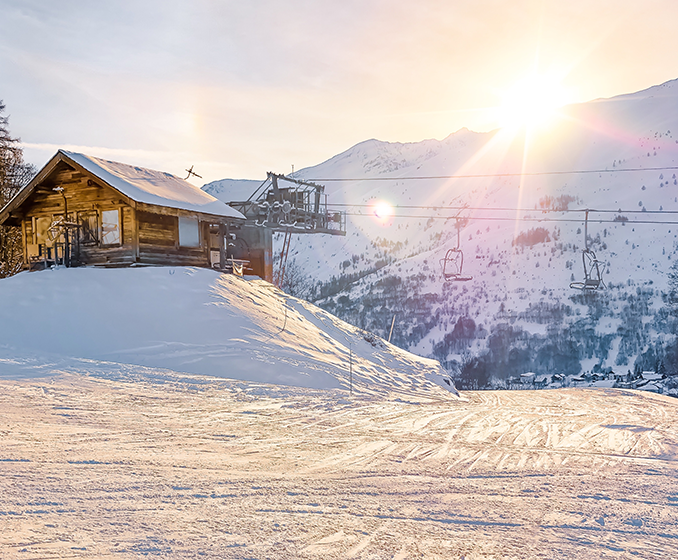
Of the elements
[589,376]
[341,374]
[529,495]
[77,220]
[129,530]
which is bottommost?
[589,376]

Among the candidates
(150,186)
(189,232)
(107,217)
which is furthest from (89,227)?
(189,232)

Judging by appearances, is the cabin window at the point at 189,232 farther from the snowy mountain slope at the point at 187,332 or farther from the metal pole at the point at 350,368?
the metal pole at the point at 350,368

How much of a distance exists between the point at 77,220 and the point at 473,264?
58.9 meters

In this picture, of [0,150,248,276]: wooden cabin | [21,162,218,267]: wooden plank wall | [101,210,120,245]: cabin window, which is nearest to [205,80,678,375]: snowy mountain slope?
[0,150,248,276]: wooden cabin

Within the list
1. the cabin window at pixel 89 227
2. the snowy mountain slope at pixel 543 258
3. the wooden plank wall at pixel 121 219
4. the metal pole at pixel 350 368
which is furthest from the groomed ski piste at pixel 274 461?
the snowy mountain slope at pixel 543 258

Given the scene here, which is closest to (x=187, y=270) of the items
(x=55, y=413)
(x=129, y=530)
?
(x=55, y=413)

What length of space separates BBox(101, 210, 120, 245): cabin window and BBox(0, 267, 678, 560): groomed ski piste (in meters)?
6.90

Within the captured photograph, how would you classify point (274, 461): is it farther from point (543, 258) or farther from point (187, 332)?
point (543, 258)

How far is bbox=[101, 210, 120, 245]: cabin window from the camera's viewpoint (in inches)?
852

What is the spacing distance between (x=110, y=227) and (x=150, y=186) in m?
2.44

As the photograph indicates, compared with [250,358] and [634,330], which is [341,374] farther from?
[634,330]

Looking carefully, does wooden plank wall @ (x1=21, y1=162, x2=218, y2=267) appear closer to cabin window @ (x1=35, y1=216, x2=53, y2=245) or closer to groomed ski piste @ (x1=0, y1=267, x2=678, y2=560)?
cabin window @ (x1=35, y1=216, x2=53, y2=245)

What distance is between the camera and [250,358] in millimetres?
13758

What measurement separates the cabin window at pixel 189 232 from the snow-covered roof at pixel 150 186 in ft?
2.39
